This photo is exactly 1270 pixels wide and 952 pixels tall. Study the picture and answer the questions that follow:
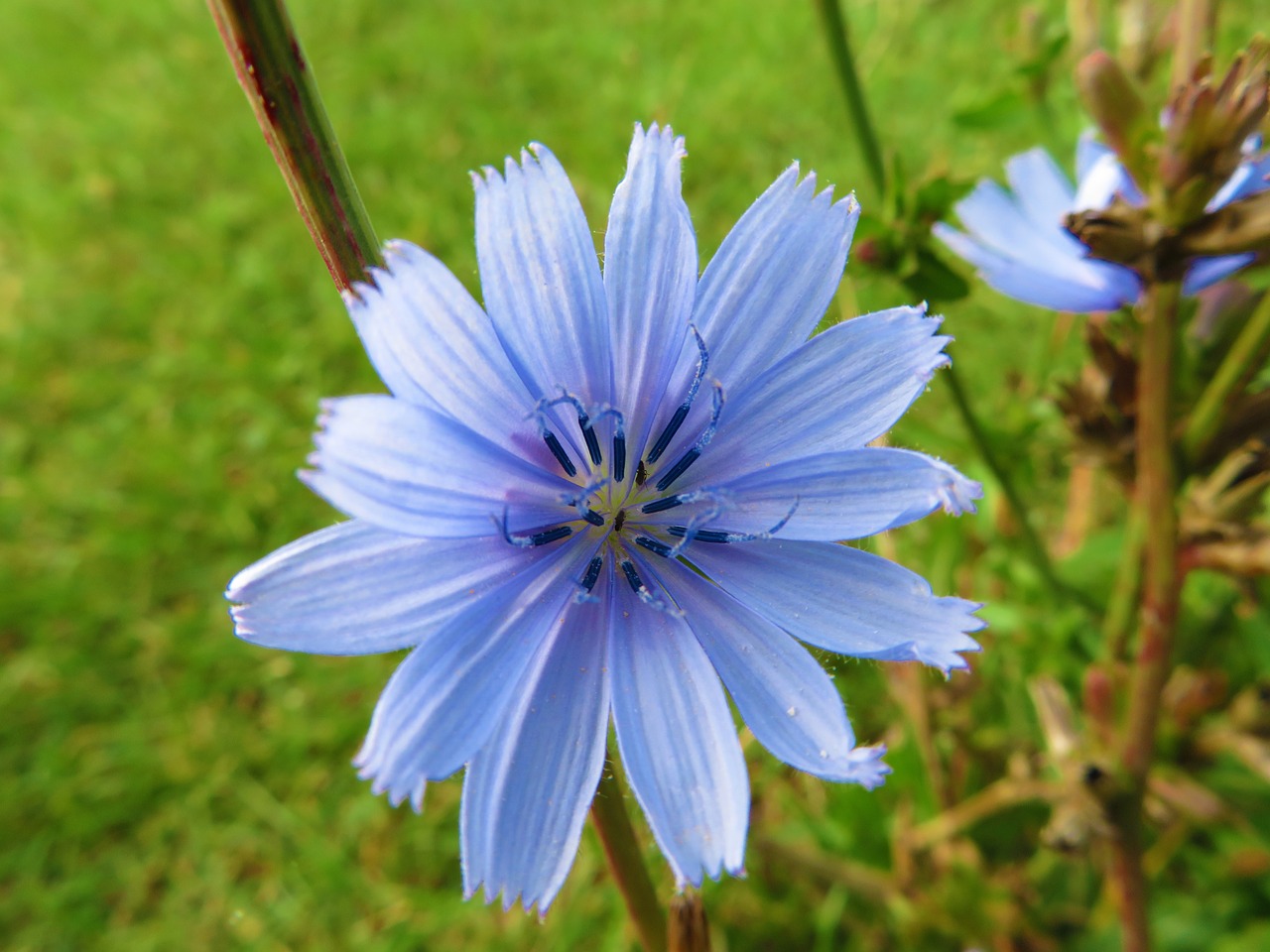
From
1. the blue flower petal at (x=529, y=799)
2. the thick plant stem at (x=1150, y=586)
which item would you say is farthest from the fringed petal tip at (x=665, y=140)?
the thick plant stem at (x=1150, y=586)

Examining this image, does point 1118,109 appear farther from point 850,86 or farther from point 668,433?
point 668,433

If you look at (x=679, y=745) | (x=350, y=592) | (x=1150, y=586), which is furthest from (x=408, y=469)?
(x=1150, y=586)

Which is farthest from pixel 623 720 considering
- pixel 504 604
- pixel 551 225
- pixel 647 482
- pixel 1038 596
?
pixel 1038 596

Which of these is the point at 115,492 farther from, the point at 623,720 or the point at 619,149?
the point at 623,720

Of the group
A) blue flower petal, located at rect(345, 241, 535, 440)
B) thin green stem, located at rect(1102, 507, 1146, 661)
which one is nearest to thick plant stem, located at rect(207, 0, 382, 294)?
blue flower petal, located at rect(345, 241, 535, 440)

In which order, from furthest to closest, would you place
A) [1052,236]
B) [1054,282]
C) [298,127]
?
[1052,236] < [1054,282] < [298,127]

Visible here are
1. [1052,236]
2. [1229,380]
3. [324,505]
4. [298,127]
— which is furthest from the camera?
[324,505]

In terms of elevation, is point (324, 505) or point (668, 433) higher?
point (324, 505)
